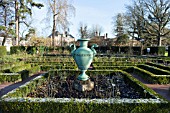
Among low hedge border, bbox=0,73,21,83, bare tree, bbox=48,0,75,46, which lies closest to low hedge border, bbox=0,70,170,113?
low hedge border, bbox=0,73,21,83

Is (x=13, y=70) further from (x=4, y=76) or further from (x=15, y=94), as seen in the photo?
(x=15, y=94)

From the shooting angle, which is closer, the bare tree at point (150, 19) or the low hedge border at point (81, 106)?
the low hedge border at point (81, 106)

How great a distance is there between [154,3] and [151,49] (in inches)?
256

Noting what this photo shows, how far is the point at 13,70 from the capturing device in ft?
28.8

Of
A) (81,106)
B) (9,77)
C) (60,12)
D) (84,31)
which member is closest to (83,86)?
(81,106)

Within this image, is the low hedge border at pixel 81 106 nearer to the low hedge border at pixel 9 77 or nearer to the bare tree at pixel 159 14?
the low hedge border at pixel 9 77

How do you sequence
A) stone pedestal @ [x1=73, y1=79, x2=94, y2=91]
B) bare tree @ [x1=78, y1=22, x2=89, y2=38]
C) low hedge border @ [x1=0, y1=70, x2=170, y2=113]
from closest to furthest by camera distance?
low hedge border @ [x1=0, y1=70, x2=170, y2=113] → stone pedestal @ [x1=73, y1=79, x2=94, y2=91] → bare tree @ [x1=78, y1=22, x2=89, y2=38]

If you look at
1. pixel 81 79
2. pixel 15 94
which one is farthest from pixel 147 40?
pixel 15 94

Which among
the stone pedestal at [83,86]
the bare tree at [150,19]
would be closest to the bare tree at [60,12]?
the bare tree at [150,19]

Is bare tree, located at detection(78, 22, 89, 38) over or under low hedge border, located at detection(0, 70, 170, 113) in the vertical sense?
over

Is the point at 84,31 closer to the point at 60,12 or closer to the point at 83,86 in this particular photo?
the point at 60,12

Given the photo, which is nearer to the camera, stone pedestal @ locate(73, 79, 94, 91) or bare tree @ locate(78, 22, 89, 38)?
stone pedestal @ locate(73, 79, 94, 91)

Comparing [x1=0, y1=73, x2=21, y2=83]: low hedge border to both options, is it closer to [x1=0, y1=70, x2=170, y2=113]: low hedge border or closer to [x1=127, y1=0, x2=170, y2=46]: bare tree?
[x1=0, y1=70, x2=170, y2=113]: low hedge border

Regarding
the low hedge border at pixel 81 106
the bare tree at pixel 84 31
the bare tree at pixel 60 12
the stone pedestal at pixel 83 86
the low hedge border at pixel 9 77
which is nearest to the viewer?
the low hedge border at pixel 81 106
